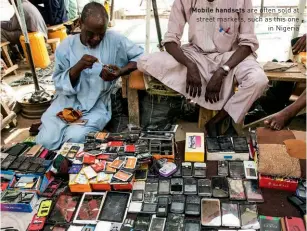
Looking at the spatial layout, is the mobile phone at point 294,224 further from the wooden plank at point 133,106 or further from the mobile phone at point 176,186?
the wooden plank at point 133,106

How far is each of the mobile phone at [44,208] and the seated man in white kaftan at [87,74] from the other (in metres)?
0.76

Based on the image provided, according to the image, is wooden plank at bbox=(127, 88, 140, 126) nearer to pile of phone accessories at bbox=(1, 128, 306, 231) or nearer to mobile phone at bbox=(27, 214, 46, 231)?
pile of phone accessories at bbox=(1, 128, 306, 231)

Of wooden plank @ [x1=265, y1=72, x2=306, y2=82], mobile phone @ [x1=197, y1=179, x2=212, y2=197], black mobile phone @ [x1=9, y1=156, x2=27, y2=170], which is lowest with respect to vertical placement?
mobile phone @ [x1=197, y1=179, x2=212, y2=197]

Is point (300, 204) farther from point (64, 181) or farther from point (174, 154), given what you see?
point (64, 181)

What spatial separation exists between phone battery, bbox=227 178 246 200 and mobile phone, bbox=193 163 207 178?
0.15m

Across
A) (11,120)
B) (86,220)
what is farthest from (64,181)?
(11,120)

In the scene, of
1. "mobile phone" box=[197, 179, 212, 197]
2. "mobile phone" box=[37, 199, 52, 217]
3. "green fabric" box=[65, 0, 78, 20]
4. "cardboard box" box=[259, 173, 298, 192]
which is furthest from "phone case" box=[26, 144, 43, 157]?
"green fabric" box=[65, 0, 78, 20]

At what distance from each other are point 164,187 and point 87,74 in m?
1.34

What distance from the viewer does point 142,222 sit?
1583 mm

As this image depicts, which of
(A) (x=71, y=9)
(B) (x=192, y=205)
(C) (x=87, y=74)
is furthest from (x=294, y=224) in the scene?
(A) (x=71, y=9)

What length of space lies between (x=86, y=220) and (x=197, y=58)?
1544 millimetres

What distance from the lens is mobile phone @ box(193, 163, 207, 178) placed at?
188cm

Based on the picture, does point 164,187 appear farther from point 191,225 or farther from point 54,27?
point 54,27

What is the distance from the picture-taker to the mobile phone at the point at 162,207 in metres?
1.62
